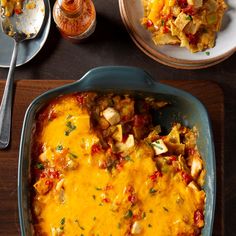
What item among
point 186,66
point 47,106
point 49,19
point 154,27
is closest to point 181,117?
point 186,66

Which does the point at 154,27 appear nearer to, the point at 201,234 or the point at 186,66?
the point at 186,66

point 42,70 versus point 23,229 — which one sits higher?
point 42,70

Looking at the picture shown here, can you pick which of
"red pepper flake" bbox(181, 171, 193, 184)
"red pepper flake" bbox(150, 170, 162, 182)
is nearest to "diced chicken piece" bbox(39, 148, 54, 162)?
"red pepper flake" bbox(150, 170, 162, 182)

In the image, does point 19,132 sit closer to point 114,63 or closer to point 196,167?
point 114,63

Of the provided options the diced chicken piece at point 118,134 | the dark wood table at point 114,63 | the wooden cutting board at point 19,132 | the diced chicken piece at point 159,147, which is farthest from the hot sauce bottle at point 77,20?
the diced chicken piece at point 159,147

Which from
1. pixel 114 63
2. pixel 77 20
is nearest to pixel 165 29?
pixel 114 63
